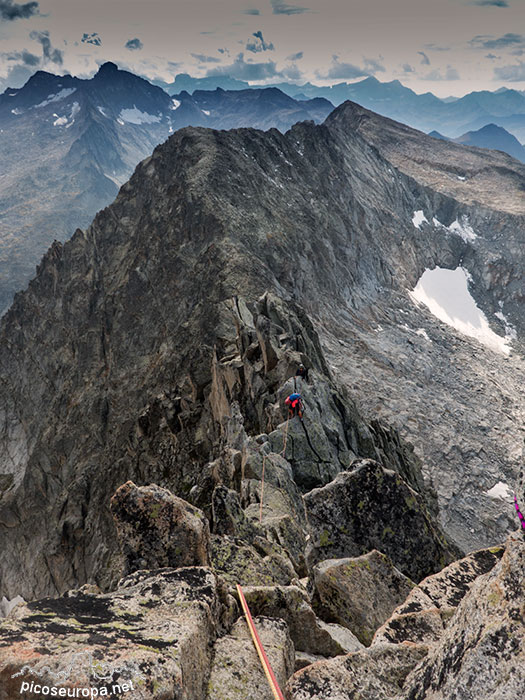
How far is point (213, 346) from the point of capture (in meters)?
42.8

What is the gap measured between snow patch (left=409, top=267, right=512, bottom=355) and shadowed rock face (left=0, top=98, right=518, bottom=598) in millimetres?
5241

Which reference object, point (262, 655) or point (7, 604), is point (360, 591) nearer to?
point (262, 655)

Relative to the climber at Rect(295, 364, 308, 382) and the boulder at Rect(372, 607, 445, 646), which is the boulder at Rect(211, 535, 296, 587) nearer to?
the boulder at Rect(372, 607, 445, 646)

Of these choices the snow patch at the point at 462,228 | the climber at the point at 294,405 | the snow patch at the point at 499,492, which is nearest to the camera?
the climber at the point at 294,405

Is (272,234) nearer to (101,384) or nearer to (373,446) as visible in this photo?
(101,384)

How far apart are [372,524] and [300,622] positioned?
3.96m

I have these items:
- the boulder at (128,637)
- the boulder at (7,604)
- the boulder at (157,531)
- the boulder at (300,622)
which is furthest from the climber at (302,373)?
the boulder at (7,604)

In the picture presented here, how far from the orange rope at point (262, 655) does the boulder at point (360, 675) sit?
0.18m

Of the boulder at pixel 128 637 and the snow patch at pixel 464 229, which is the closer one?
the boulder at pixel 128 637

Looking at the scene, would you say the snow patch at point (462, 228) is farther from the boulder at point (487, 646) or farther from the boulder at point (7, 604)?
the boulder at point (487, 646)

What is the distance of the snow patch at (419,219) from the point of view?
4926 inches

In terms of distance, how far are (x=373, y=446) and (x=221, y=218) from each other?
148 feet

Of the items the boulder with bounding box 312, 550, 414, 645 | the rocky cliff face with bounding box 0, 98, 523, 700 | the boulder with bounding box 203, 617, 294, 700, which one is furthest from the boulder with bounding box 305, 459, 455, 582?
the boulder with bounding box 203, 617, 294, 700

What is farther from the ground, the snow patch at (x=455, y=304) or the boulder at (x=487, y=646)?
the boulder at (x=487, y=646)
